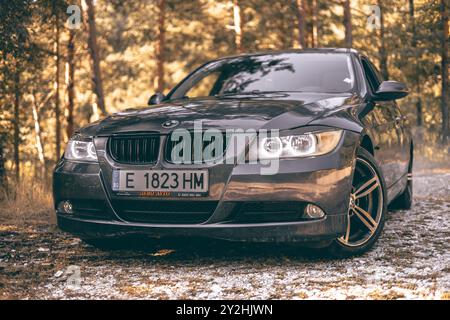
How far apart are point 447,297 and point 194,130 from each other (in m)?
1.87

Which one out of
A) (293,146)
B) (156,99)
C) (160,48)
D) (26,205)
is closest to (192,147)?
(293,146)

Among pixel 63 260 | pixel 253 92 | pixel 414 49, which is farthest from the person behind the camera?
pixel 414 49

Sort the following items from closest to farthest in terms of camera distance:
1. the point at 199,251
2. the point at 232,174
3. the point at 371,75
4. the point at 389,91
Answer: the point at 232,174, the point at 199,251, the point at 389,91, the point at 371,75

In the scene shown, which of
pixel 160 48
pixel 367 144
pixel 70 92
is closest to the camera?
pixel 367 144

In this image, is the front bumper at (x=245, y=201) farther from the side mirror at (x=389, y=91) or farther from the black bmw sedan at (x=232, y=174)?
the side mirror at (x=389, y=91)

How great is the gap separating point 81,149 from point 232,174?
1.26 meters

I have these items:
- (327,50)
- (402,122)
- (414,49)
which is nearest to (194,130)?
(327,50)

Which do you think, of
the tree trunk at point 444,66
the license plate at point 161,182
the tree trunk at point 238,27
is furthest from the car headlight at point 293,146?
the tree trunk at point 238,27

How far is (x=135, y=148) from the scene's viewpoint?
14.6ft

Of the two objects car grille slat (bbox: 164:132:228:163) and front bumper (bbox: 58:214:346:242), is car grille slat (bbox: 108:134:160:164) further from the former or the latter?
front bumper (bbox: 58:214:346:242)

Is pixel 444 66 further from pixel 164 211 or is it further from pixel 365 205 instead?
pixel 164 211

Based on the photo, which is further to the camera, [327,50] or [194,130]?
[327,50]
